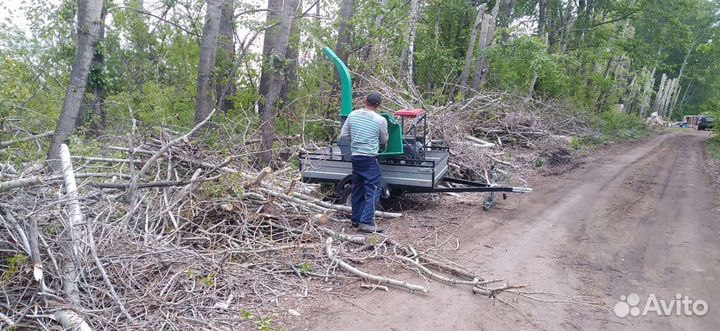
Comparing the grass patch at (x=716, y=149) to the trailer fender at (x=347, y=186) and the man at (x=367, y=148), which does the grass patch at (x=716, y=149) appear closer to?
the trailer fender at (x=347, y=186)

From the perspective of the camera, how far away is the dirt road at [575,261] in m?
4.54

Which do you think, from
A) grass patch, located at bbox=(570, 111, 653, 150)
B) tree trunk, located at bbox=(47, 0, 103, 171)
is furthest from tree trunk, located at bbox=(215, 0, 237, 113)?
grass patch, located at bbox=(570, 111, 653, 150)

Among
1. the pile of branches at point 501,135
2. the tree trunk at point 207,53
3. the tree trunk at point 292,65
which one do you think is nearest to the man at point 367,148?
the pile of branches at point 501,135

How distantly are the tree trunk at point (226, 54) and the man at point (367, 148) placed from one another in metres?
5.19

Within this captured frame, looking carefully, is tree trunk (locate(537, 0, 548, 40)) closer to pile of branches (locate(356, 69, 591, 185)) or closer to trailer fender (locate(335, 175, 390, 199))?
pile of branches (locate(356, 69, 591, 185))

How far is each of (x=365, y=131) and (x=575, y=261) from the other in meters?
3.01

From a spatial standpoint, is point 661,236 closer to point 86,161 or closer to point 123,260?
point 123,260

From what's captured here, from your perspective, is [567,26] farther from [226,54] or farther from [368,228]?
[368,228]

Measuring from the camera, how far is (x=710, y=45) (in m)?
13.1

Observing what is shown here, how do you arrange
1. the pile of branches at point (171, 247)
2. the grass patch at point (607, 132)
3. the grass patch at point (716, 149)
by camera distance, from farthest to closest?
the grass patch at point (607, 132) < the grass patch at point (716, 149) < the pile of branches at point (171, 247)

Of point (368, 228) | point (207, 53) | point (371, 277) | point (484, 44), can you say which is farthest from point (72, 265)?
point (484, 44)

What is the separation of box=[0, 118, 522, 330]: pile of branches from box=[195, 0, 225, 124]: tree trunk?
2.77 meters

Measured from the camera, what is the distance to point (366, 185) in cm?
682

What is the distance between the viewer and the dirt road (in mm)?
4543
